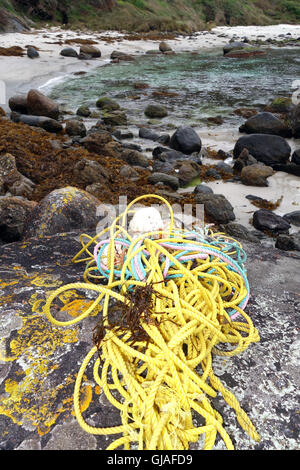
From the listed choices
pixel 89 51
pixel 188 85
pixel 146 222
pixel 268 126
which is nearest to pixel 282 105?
pixel 268 126

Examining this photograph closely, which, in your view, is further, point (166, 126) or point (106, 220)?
point (166, 126)

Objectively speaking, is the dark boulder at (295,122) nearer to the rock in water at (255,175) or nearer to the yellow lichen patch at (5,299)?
the rock in water at (255,175)

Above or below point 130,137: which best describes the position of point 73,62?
above

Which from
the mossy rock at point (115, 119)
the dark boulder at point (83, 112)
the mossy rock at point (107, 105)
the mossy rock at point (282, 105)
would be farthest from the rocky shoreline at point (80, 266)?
the mossy rock at point (282, 105)

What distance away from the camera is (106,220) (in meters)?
3.39

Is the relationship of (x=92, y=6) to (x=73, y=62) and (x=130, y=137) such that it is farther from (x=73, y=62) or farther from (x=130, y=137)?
(x=130, y=137)

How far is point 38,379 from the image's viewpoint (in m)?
1.40

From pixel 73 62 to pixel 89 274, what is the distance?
2093cm

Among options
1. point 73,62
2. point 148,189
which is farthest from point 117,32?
point 148,189

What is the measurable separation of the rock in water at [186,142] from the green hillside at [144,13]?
23.0 m

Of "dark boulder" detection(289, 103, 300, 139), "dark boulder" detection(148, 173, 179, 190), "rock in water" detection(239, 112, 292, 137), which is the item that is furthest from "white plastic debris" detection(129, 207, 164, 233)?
"dark boulder" detection(289, 103, 300, 139)

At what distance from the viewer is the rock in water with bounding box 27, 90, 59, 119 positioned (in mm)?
9609

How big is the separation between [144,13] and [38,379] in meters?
45.6

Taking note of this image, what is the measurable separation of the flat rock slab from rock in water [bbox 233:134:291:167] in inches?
230
